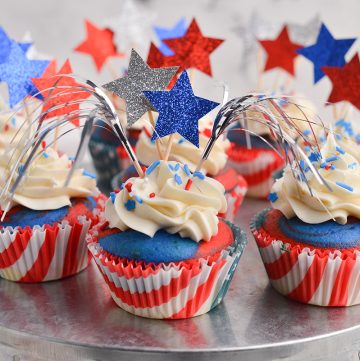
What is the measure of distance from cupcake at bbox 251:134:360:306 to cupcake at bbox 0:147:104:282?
1.98 ft

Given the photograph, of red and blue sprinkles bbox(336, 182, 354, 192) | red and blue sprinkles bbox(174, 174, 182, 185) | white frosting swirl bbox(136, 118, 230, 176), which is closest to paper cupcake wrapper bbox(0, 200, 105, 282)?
red and blue sprinkles bbox(174, 174, 182, 185)

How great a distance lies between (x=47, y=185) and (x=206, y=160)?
0.68 meters

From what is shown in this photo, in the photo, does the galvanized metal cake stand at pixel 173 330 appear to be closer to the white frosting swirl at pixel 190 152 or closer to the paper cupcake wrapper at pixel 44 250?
the paper cupcake wrapper at pixel 44 250

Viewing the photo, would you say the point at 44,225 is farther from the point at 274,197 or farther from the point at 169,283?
the point at 274,197

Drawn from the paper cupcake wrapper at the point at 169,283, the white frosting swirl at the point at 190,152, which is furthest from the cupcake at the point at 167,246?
the white frosting swirl at the point at 190,152

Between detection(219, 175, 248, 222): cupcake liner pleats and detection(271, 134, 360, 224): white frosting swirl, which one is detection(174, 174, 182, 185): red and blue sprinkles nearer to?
detection(271, 134, 360, 224): white frosting swirl

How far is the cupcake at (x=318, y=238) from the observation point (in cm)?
216

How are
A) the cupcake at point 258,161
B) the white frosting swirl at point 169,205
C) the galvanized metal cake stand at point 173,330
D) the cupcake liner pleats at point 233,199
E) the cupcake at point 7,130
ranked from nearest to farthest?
the galvanized metal cake stand at point 173,330 < the white frosting swirl at point 169,205 < the cupcake at point 7,130 < the cupcake liner pleats at point 233,199 < the cupcake at point 258,161

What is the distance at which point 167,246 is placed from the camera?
2061mm

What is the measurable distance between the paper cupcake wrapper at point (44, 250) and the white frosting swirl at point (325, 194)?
0.61 metres

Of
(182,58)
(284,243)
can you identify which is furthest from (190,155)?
(284,243)

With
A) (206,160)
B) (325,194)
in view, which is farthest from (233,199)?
(325,194)

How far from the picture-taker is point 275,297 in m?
2.29

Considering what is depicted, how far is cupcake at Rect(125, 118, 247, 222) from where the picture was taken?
9.18 feet
